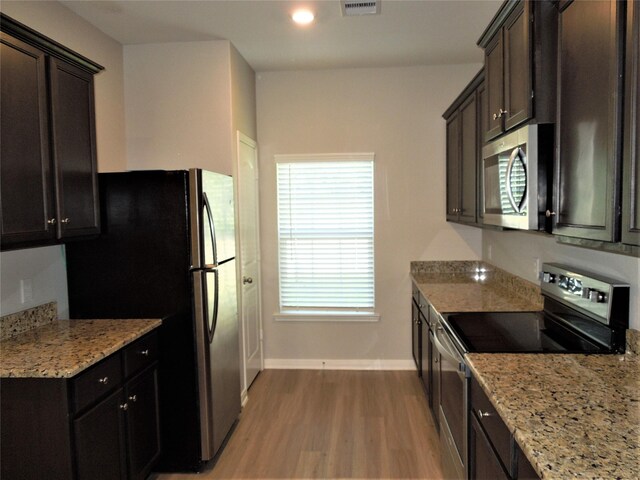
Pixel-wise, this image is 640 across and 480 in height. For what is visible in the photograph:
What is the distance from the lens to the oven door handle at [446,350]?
205cm

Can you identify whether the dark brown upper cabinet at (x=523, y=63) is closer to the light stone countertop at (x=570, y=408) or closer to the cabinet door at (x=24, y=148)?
the light stone countertop at (x=570, y=408)

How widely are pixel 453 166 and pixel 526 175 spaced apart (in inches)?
80.8

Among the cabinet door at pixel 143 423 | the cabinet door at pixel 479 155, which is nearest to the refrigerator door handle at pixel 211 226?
the cabinet door at pixel 143 423

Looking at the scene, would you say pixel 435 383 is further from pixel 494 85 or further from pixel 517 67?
pixel 517 67

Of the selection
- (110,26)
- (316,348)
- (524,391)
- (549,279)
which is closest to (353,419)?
(316,348)

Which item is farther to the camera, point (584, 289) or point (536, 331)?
point (536, 331)

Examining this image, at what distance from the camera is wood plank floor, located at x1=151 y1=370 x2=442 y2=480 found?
2.75 metres

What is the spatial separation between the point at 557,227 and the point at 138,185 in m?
2.19

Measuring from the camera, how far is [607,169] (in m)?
1.42

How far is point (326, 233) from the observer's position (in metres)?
4.34

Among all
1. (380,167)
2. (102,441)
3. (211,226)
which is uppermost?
(380,167)

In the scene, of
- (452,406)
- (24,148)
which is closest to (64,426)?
(24,148)

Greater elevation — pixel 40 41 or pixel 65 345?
pixel 40 41

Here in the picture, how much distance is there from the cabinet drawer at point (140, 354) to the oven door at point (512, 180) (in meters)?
1.96
